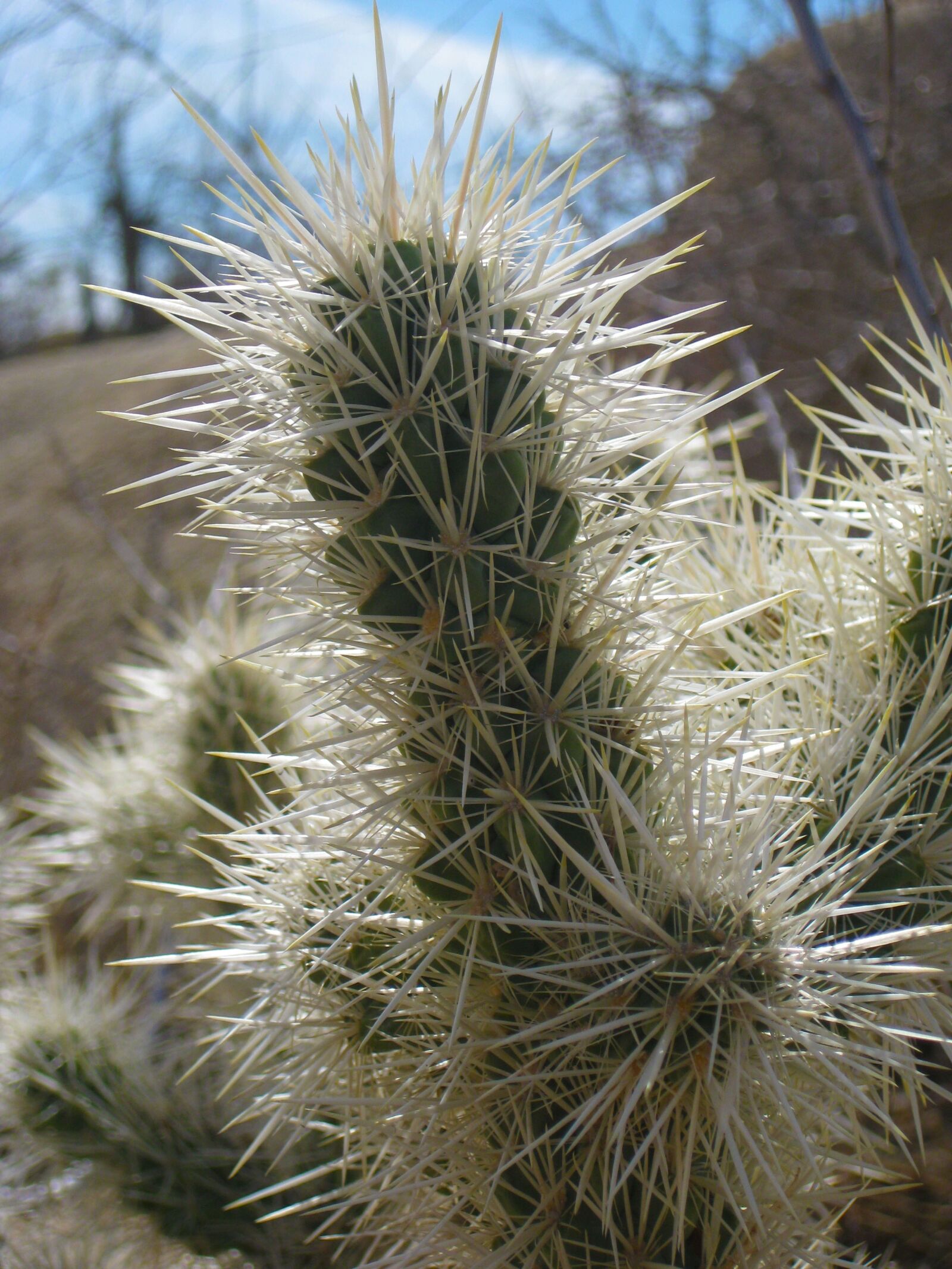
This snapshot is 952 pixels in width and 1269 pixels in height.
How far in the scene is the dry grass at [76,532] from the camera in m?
3.90

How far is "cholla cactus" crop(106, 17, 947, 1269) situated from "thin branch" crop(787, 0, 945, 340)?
712mm

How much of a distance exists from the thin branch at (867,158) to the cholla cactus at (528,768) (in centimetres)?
71

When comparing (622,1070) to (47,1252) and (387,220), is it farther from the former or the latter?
(47,1252)

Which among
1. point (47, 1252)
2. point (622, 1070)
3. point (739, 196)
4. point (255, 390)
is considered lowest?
point (47, 1252)

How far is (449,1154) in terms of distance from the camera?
0.98 meters

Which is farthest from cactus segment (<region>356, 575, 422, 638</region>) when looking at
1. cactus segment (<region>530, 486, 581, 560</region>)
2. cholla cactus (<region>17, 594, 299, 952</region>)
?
cholla cactus (<region>17, 594, 299, 952</region>)

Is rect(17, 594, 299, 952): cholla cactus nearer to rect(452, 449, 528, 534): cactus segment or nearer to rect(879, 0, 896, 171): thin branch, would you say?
rect(452, 449, 528, 534): cactus segment

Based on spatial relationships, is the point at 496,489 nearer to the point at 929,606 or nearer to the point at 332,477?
the point at 332,477

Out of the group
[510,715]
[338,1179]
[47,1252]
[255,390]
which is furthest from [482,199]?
[47,1252]

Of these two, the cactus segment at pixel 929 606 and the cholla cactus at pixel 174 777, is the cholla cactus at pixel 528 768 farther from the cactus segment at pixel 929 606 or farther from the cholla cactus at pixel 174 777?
the cholla cactus at pixel 174 777

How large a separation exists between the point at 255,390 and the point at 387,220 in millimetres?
214

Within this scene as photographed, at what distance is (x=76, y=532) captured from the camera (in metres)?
5.07

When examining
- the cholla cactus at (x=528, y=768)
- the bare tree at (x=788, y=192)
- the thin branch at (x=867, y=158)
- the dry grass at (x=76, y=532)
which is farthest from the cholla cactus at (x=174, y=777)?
the bare tree at (x=788, y=192)

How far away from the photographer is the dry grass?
12.8 ft
